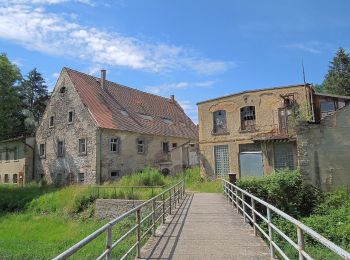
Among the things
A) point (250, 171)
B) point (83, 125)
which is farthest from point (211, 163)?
point (83, 125)

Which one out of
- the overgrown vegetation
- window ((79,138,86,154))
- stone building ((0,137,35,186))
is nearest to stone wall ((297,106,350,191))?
the overgrown vegetation

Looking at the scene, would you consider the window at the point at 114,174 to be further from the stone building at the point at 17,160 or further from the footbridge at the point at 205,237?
the footbridge at the point at 205,237

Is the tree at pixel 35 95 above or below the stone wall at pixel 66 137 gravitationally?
above

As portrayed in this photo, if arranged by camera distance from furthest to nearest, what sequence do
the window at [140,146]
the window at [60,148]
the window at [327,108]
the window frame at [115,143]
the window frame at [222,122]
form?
the window at [140,146] < the window at [60,148] < the window frame at [115,143] < the window frame at [222,122] < the window at [327,108]

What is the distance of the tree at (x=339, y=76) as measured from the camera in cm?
4678

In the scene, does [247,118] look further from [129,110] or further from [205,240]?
[205,240]

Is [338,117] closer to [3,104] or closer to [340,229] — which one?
[340,229]

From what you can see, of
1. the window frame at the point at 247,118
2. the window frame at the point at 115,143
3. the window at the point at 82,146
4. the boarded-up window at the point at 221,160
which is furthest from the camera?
the window at the point at 82,146

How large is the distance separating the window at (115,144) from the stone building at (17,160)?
979 centimetres

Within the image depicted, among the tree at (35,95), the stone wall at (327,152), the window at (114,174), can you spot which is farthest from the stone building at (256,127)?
the tree at (35,95)

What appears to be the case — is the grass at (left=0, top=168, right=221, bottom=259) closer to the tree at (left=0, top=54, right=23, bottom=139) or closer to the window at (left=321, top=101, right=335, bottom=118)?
the tree at (left=0, top=54, right=23, bottom=139)

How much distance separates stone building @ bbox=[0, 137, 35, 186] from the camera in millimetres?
35312

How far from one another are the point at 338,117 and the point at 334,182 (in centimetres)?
332

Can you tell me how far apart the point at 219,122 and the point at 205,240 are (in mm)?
21402
